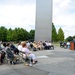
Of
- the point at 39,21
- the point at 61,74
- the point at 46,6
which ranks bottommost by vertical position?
the point at 61,74

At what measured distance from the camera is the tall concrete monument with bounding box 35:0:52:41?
31.6m

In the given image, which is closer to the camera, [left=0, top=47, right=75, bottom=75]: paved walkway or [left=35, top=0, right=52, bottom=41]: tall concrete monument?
[left=0, top=47, right=75, bottom=75]: paved walkway

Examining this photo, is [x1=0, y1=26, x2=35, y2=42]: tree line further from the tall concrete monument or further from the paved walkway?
the paved walkway

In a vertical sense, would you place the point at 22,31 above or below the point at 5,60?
above

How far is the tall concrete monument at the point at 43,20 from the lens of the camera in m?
31.6

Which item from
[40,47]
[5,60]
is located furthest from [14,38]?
[5,60]

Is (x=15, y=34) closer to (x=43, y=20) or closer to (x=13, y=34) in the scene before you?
(x=13, y=34)

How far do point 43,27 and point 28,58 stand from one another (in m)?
20.8

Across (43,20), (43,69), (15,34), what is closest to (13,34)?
(15,34)

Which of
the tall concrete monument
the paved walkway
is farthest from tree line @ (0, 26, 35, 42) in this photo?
the paved walkway

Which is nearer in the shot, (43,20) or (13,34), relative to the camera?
(43,20)

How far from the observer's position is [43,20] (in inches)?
1281

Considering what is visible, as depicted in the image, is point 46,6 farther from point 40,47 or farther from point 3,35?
point 3,35

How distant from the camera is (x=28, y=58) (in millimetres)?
12344
